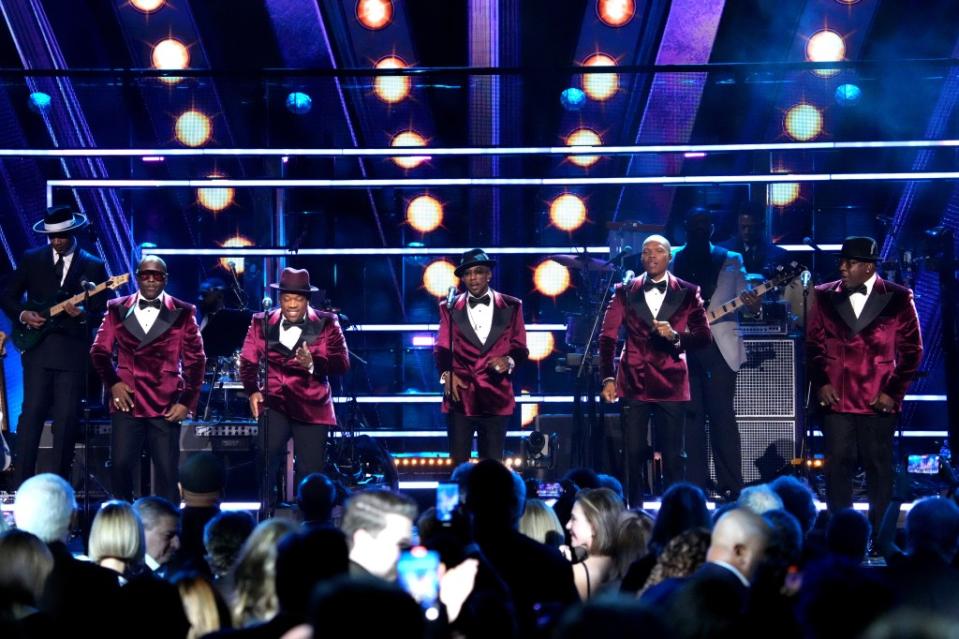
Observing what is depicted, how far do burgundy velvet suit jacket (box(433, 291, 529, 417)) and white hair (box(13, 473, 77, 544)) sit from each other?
13.7ft

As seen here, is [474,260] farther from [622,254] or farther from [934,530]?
[934,530]

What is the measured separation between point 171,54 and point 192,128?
388 centimetres

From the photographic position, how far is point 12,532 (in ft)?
16.5

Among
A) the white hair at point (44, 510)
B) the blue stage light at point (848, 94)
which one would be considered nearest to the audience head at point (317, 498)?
the white hair at point (44, 510)

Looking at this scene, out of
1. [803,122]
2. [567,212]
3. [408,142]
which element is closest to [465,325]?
[567,212]

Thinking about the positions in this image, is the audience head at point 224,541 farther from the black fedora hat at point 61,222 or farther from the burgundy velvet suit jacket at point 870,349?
the black fedora hat at point 61,222

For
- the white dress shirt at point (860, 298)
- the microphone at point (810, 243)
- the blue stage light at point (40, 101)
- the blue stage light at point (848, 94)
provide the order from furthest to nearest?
the blue stage light at point (40, 101) < the blue stage light at point (848, 94) < the microphone at point (810, 243) < the white dress shirt at point (860, 298)

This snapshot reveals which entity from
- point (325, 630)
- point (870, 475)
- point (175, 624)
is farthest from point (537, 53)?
point (325, 630)

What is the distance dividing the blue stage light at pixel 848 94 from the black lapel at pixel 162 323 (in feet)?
17.6

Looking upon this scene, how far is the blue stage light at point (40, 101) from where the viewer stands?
11.0 m

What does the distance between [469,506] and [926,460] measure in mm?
6882

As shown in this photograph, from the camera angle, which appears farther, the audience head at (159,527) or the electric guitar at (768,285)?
the electric guitar at (768,285)

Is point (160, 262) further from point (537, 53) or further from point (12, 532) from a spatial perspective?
point (537, 53)

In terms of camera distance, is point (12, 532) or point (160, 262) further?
point (160, 262)
